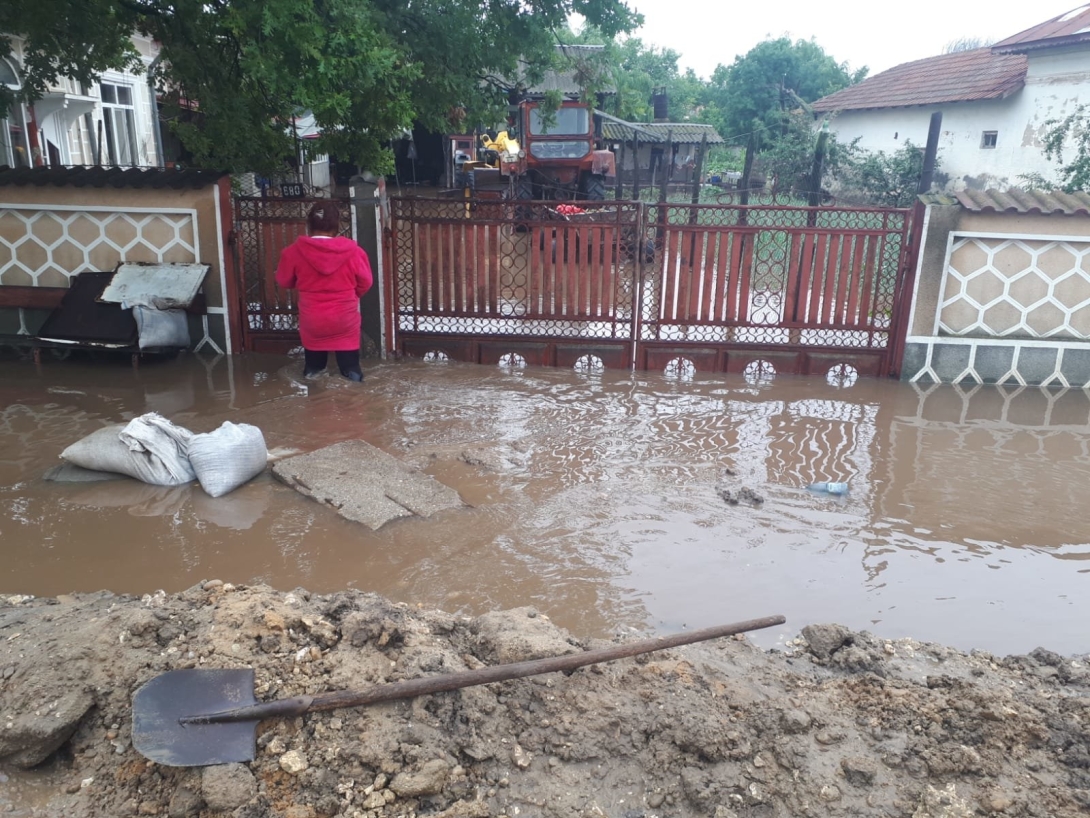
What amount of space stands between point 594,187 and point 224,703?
16.0 meters

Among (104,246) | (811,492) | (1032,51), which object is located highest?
(1032,51)

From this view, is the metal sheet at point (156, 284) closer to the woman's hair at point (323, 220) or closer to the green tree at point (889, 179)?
the woman's hair at point (323, 220)

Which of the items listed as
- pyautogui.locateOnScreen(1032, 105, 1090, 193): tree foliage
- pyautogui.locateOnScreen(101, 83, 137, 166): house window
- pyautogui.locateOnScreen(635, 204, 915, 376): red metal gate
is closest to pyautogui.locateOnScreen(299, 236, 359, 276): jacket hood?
pyautogui.locateOnScreen(635, 204, 915, 376): red metal gate

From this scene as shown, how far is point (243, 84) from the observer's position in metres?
8.07

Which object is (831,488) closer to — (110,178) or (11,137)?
(110,178)

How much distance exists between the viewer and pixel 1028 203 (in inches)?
305

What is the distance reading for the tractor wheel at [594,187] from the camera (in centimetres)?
1750

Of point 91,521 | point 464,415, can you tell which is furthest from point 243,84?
point 91,521

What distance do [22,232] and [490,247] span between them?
4641 millimetres

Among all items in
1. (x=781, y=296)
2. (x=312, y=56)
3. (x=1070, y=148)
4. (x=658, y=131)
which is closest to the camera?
(x=312, y=56)

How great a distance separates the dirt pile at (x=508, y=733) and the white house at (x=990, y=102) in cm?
1676

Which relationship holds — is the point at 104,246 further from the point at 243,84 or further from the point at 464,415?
the point at 464,415

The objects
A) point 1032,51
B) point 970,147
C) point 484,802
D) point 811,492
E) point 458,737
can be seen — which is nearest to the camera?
point 484,802

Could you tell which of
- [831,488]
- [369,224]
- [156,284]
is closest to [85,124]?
[156,284]
